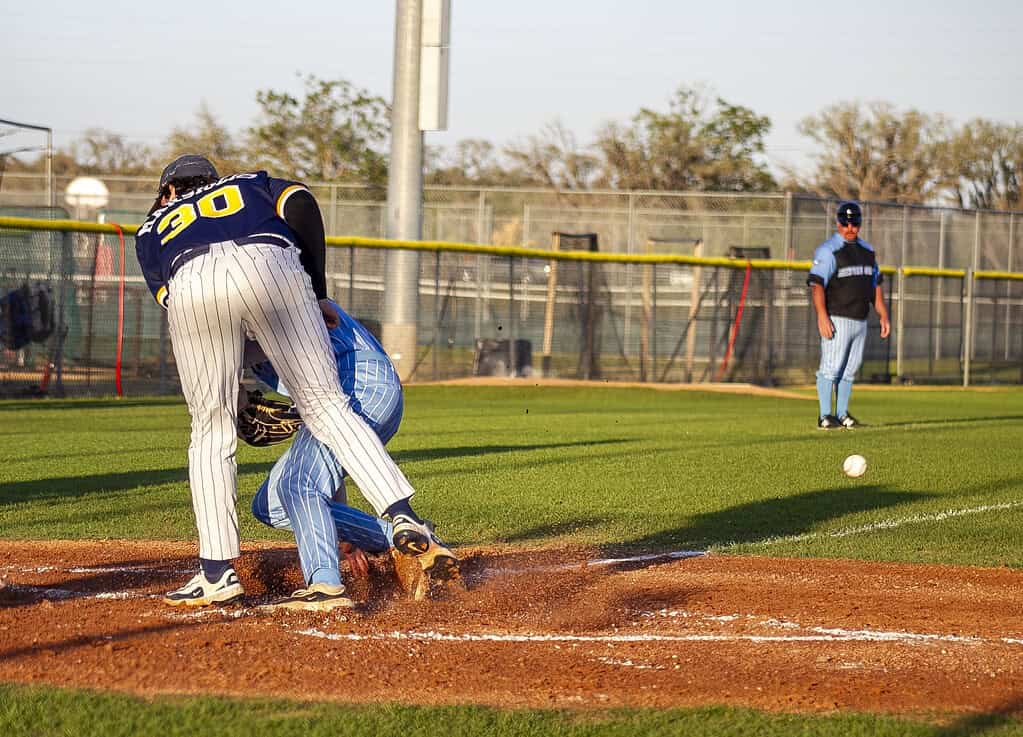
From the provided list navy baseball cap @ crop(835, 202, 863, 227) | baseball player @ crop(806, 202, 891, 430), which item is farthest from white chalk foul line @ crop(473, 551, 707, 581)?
navy baseball cap @ crop(835, 202, 863, 227)

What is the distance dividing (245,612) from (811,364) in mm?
20286

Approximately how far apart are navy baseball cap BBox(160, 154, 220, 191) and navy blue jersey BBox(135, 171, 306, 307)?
0.12 m

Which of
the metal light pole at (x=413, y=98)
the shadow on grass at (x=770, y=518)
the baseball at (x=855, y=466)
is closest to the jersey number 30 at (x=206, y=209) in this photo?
the shadow on grass at (x=770, y=518)

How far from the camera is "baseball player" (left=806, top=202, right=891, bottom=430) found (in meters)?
12.8

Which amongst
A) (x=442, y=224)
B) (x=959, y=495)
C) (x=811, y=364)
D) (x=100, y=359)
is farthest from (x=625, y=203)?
(x=959, y=495)

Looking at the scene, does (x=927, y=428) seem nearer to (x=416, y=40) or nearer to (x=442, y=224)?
(x=416, y=40)

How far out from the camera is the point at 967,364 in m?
24.2

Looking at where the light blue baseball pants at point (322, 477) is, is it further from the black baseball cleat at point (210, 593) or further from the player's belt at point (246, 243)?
the player's belt at point (246, 243)

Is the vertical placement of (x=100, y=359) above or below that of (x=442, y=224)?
below

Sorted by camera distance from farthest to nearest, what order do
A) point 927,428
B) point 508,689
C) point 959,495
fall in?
point 927,428 → point 959,495 → point 508,689

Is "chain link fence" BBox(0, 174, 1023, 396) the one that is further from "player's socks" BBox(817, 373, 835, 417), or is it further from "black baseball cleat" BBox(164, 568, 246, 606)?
"black baseball cleat" BBox(164, 568, 246, 606)

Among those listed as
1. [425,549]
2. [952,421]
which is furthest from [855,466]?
[952,421]

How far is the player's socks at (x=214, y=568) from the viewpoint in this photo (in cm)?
480

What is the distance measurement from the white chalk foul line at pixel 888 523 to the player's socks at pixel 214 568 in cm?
281
